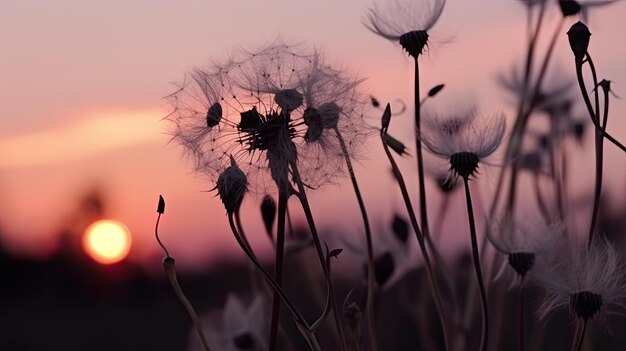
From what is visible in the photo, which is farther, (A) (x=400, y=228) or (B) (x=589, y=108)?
(A) (x=400, y=228)

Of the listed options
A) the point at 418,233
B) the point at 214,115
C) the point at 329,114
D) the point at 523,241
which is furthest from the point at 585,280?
the point at 214,115

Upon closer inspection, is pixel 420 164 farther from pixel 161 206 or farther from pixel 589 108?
pixel 161 206

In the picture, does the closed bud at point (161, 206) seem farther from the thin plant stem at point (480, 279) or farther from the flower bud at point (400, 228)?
the flower bud at point (400, 228)

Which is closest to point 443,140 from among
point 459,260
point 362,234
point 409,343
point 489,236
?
point 489,236

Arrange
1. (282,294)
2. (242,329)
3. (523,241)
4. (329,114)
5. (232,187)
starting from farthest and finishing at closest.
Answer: (242,329) → (523,241) → (329,114) → (232,187) → (282,294)

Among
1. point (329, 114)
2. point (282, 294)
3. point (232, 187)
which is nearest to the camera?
point (282, 294)

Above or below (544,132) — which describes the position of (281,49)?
above

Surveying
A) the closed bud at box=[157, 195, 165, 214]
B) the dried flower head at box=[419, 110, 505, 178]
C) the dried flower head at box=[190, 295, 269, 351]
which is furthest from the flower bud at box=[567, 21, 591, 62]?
the dried flower head at box=[190, 295, 269, 351]

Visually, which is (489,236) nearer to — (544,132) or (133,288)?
(544,132)
